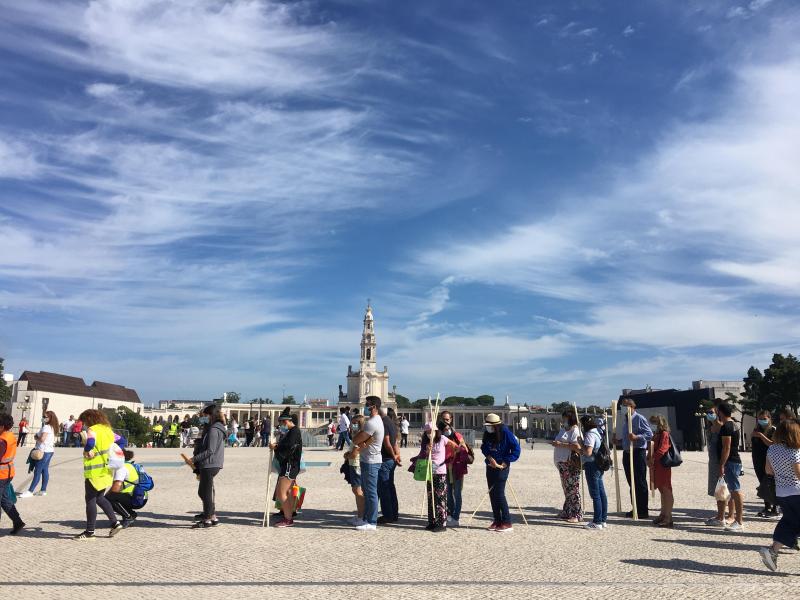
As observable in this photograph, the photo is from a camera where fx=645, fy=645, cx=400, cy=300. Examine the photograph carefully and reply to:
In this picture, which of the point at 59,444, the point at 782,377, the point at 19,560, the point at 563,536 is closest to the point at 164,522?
the point at 19,560

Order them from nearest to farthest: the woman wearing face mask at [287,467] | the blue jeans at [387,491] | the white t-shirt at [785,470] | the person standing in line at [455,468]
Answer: the white t-shirt at [785,470], the woman wearing face mask at [287,467], the blue jeans at [387,491], the person standing in line at [455,468]

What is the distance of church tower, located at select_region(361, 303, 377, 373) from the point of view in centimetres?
14738

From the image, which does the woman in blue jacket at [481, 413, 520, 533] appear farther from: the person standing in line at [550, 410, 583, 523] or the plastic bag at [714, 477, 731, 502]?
the plastic bag at [714, 477, 731, 502]

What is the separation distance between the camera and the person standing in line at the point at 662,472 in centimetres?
1000

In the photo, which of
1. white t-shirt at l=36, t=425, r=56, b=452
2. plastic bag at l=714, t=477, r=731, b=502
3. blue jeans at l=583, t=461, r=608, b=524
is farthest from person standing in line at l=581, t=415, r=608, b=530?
white t-shirt at l=36, t=425, r=56, b=452

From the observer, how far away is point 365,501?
31.6ft

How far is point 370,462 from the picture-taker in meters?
9.48

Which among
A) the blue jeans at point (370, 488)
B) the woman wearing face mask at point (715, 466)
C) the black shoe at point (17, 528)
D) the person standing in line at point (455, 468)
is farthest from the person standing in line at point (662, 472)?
the black shoe at point (17, 528)

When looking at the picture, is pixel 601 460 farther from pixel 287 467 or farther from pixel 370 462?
pixel 287 467

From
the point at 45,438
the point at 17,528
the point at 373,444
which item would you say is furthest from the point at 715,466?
the point at 45,438

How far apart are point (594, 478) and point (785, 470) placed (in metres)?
3.16

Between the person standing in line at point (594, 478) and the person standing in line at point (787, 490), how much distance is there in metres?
2.85

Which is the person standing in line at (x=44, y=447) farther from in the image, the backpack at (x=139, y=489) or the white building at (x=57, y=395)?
the white building at (x=57, y=395)

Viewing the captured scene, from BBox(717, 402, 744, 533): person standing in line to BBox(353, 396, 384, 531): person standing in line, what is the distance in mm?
5020
